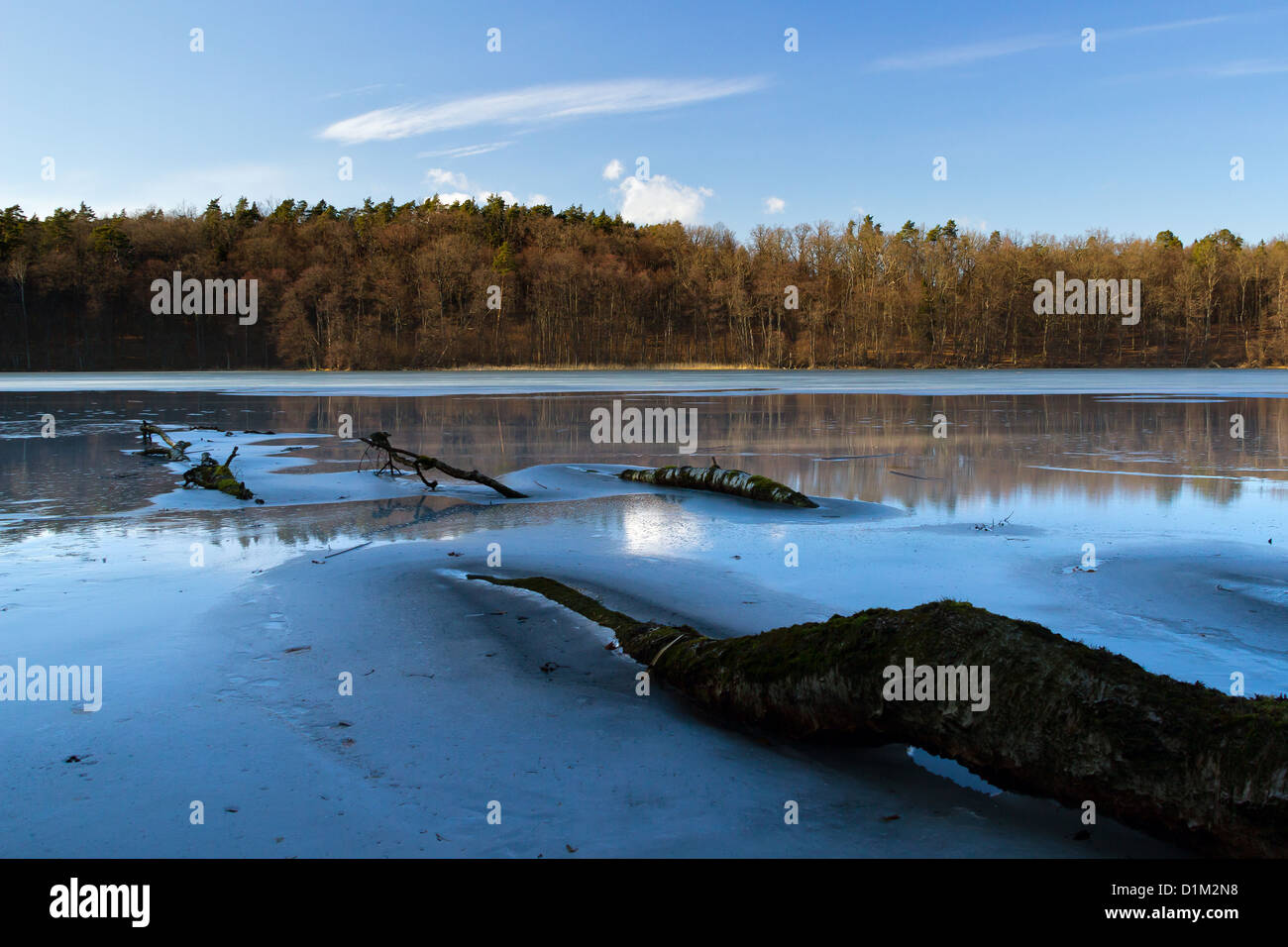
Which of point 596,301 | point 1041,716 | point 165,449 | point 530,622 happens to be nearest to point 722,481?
point 530,622

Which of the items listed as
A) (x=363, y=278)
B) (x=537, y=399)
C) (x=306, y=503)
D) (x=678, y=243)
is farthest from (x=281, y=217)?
(x=306, y=503)

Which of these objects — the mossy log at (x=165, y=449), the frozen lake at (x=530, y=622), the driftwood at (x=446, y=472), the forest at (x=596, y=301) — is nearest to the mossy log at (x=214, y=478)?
the frozen lake at (x=530, y=622)

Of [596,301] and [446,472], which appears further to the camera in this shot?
[596,301]

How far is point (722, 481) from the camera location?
1145 centimetres

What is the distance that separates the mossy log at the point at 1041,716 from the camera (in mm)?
2752

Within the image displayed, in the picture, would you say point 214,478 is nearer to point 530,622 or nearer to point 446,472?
point 446,472

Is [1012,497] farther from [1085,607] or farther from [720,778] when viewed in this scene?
[720,778]

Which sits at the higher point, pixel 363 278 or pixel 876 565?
pixel 363 278

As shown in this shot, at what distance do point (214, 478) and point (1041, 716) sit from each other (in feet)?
36.5

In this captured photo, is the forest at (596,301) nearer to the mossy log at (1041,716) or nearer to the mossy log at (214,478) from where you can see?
the mossy log at (214,478)

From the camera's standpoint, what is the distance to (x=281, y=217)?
12675cm

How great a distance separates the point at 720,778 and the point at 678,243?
123375 millimetres

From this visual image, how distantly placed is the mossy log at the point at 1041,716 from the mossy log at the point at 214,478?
8.78 m
